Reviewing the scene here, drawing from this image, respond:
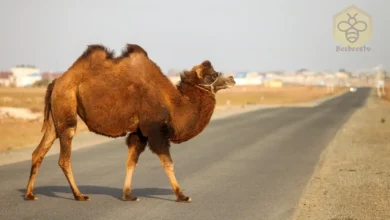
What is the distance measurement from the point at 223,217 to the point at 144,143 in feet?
6.24

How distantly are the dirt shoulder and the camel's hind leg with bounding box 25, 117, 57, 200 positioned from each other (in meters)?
3.99

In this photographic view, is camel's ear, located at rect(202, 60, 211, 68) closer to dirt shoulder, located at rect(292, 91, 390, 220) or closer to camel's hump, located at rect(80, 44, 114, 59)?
camel's hump, located at rect(80, 44, 114, 59)

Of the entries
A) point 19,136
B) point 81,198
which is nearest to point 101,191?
point 81,198

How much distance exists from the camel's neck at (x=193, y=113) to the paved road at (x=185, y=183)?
1152 mm

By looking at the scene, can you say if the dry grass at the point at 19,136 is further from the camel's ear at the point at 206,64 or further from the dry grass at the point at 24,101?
the dry grass at the point at 24,101

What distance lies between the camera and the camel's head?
10.1 metres

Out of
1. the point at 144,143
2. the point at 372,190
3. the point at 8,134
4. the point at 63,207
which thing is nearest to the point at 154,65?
the point at 144,143

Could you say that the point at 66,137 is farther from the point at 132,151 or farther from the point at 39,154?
the point at 132,151

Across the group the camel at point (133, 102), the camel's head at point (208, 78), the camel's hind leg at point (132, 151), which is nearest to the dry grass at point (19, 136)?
the camel at point (133, 102)

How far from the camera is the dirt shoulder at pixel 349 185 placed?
399 inches

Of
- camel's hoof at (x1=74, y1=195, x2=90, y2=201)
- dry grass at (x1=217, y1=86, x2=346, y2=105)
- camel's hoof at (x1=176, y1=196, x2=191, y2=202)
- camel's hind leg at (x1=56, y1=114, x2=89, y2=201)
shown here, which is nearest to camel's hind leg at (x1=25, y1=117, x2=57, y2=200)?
camel's hind leg at (x1=56, y1=114, x2=89, y2=201)

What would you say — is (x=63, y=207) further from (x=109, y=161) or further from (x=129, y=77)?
(x=109, y=161)

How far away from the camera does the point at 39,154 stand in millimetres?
10516

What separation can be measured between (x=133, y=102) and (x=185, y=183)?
131 inches
